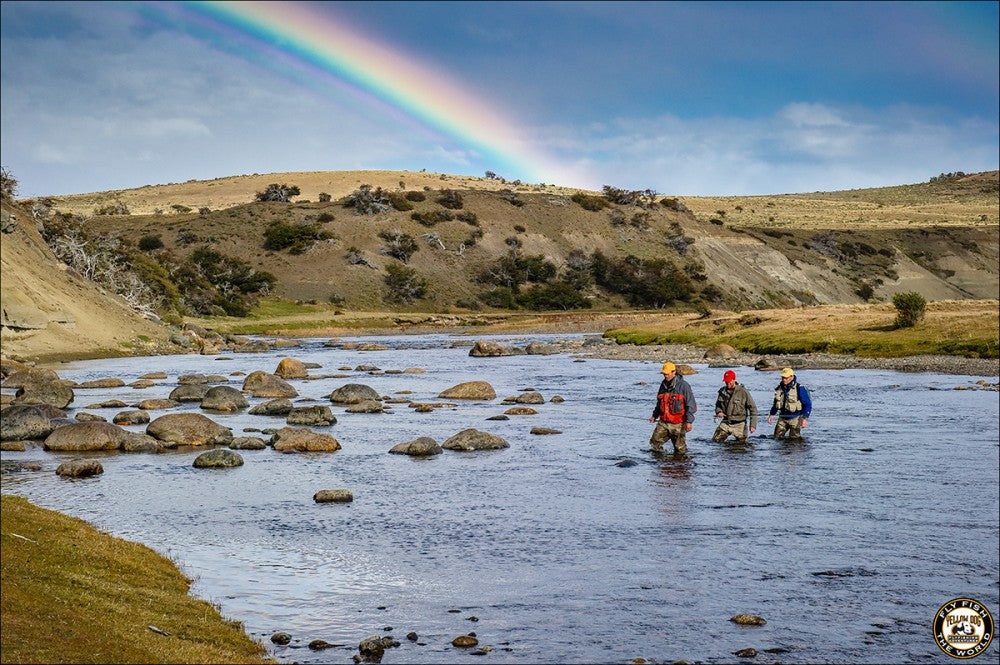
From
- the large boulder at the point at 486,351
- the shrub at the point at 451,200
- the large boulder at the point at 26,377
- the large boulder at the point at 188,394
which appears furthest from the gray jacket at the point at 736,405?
the shrub at the point at 451,200

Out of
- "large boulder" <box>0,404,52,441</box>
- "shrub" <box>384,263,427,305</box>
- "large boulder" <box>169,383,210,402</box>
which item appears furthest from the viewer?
"shrub" <box>384,263,427,305</box>

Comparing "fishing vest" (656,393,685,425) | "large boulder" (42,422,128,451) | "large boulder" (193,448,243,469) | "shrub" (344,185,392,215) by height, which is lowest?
"large boulder" (193,448,243,469)

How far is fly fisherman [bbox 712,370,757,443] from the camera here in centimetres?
2959

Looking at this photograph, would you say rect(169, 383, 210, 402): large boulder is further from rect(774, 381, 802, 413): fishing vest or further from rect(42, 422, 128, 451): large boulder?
rect(774, 381, 802, 413): fishing vest

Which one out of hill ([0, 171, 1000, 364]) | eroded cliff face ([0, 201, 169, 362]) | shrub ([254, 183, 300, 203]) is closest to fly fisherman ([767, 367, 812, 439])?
eroded cliff face ([0, 201, 169, 362])

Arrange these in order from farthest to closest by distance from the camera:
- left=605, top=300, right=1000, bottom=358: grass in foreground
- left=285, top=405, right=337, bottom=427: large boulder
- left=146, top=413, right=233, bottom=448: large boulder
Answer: left=605, top=300, right=1000, bottom=358: grass in foreground < left=285, top=405, right=337, bottom=427: large boulder < left=146, top=413, right=233, bottom=448: large boulder

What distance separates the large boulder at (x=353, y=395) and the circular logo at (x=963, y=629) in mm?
30690

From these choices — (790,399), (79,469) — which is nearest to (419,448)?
(79,469)

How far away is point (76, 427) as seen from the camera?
30.7m

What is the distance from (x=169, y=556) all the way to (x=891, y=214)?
200053 mm

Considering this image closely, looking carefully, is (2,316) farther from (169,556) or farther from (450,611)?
(450,611)

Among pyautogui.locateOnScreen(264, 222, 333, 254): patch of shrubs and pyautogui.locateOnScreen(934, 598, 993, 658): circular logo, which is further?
pyautogui.locateOnScreen(264, 222, 333, 254): patch of shrubs

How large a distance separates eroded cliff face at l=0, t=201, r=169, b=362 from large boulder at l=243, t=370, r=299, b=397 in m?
18.2

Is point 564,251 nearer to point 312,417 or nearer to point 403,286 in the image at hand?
point 403,286
